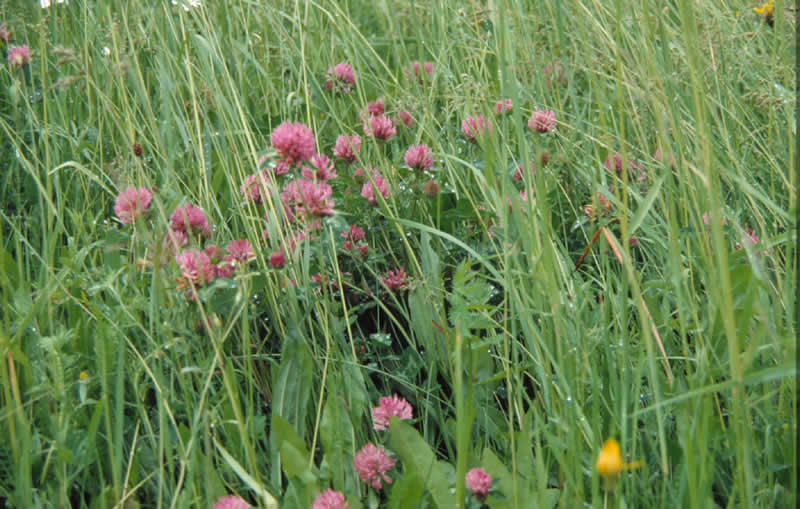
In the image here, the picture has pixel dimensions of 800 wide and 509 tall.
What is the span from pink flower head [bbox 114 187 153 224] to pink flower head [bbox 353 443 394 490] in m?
0.46

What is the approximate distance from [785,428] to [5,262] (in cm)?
122

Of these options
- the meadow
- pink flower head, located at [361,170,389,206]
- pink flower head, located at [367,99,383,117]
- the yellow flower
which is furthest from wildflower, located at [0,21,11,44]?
the yellow flower

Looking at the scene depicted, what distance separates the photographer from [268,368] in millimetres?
1259

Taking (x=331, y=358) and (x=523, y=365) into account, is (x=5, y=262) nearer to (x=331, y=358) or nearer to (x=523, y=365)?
(x=331, y=358)

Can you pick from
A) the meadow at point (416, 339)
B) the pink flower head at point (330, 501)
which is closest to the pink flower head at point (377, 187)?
the meadow at point (416, 339)

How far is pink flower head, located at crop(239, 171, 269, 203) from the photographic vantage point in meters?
1.24

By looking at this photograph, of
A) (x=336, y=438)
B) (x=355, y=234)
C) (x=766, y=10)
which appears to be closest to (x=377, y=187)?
(x=355, y=234)

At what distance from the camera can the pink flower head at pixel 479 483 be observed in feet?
3.06

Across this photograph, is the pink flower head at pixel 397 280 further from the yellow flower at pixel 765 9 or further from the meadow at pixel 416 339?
the yellow flower at pixel 765 9

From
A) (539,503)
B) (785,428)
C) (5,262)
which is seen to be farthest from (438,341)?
(5,262)

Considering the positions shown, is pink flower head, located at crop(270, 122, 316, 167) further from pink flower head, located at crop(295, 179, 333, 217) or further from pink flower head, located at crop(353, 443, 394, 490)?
pink flower head, located at crop(353, 443, 394, 490)

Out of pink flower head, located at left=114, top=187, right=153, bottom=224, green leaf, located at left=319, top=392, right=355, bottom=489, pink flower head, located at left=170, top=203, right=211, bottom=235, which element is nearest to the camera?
green leaf, located at left=319, top=392, right=355, bottom=489

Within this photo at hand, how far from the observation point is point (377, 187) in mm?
1387

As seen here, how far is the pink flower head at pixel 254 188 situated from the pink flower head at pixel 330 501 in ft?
1.61
